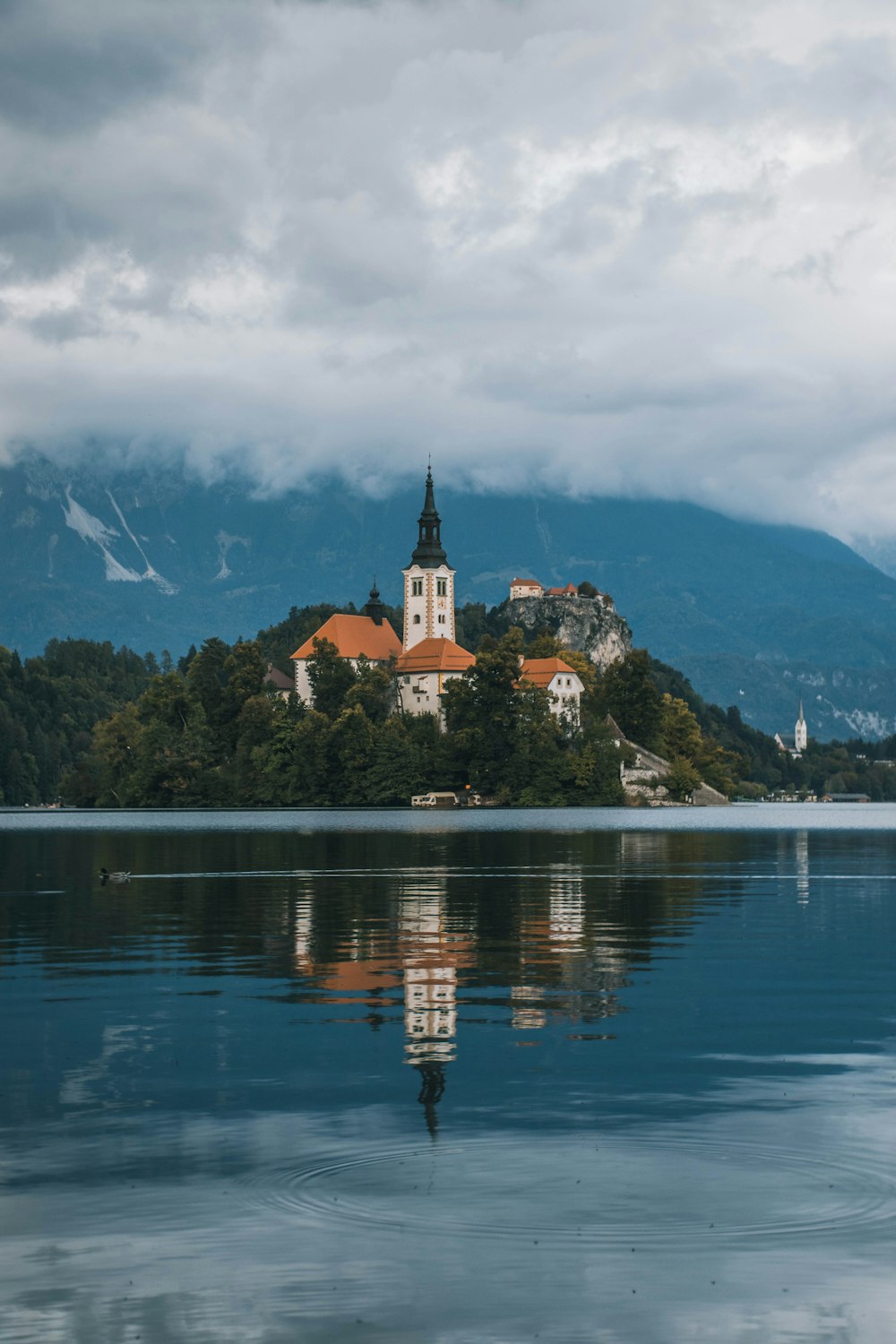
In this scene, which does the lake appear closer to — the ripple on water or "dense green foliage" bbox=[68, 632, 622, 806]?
the ripple on water

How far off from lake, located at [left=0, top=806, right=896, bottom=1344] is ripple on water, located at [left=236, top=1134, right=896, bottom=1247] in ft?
0.14

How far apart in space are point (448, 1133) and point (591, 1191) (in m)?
2.52

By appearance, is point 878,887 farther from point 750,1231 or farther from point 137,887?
point 750,1231

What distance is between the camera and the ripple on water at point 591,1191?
13.2m

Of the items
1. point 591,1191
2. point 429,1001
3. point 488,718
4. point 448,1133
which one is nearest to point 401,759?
point 488,718

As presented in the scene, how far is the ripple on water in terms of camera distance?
1323 centimetres

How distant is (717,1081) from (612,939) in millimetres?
16916

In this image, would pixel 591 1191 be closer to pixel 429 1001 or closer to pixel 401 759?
pixel 429 1001

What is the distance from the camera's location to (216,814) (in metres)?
171

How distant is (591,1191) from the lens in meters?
14.2

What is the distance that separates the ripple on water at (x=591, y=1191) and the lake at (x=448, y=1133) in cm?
4

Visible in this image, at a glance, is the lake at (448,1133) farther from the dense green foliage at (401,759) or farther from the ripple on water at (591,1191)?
the dense green foliage at (401,759)

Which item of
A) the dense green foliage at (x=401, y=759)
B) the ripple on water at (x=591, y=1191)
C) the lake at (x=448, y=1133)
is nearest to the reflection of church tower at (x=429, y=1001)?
the lake at (x=448, y=1133)

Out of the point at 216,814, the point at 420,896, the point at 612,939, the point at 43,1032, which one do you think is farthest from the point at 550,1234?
the point at 216,814
